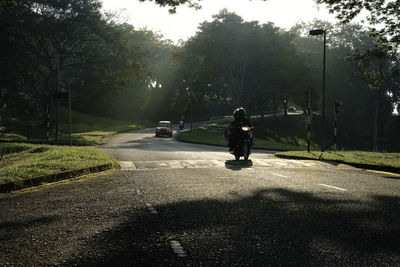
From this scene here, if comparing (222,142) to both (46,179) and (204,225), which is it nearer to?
(46,179)

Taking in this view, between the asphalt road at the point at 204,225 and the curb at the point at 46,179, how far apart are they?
20.8 inches

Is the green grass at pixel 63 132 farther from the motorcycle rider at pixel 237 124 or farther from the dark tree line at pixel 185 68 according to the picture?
the motorcycle rider at pixel 237 124

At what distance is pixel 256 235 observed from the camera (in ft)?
14.6

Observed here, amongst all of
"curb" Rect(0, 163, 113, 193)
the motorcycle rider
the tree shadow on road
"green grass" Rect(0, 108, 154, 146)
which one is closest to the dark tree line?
"green grass" Rect(0, 108, 154, 146)

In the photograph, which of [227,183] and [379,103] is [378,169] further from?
[379,103]

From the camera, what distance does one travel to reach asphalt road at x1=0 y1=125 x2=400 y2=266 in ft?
12.3

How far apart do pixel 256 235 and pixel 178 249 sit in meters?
1.00

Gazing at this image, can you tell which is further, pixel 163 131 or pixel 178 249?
pixel 163 131

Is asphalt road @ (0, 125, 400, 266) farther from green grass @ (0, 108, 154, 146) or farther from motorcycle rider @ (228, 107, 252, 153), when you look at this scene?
green grass @ (0, 108, 154, 146)

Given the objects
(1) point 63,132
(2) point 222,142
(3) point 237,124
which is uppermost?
(3) point 237,124

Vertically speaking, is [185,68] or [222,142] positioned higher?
[185,68]

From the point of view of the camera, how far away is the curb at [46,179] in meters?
7.88

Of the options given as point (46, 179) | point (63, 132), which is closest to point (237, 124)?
point (46, 179)

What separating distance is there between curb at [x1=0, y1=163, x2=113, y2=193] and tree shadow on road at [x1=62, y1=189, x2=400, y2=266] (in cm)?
359
